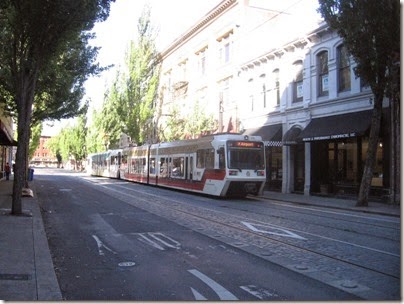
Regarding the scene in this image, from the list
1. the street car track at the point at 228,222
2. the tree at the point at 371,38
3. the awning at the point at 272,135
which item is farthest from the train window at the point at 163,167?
the tree at the point at 371,38

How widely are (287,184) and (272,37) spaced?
30.8ft

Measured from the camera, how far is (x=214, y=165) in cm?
2159

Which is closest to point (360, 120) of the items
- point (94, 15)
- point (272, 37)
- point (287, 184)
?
point (287, 184)

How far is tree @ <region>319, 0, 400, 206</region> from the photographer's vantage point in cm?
1631

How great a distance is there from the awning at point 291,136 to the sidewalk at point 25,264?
16.4 m

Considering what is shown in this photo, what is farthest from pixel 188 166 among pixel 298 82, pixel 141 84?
pixel 141 84

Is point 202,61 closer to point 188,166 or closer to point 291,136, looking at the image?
point 291,136

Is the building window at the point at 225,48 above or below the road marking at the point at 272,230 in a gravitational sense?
above

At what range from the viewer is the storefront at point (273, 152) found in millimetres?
27003

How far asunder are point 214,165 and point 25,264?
15022 mm

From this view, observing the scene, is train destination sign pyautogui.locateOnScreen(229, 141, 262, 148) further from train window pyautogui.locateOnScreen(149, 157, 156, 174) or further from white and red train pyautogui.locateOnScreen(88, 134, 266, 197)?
train window pyautogui.locateOnScreen(149, 157, 156, 174)

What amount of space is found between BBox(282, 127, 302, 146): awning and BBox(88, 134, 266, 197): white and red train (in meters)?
3.76

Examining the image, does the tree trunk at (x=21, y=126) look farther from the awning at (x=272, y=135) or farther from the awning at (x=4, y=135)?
the awning at (x=272, y=135)

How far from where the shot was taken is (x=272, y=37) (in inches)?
1144
